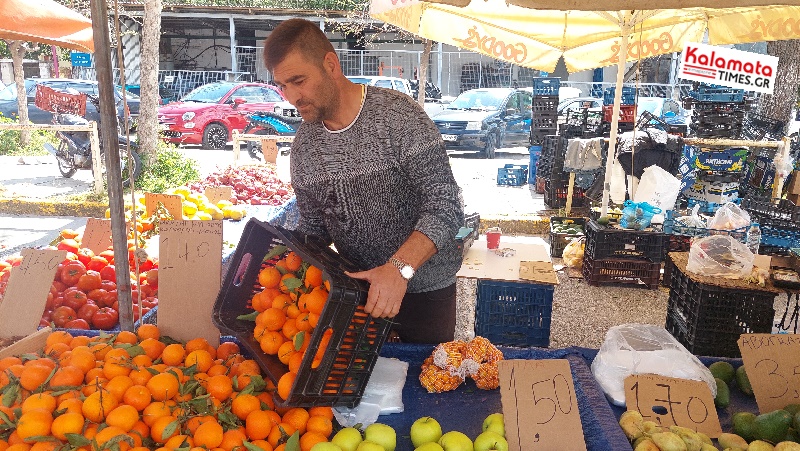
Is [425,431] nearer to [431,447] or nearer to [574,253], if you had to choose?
[431,447]

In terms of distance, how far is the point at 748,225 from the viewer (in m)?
4.68

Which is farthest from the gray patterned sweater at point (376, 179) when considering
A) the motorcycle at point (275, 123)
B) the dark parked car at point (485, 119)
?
the motorcycle at point (275, 123)

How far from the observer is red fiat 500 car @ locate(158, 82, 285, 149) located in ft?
44.8

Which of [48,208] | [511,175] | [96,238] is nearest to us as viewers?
[96,238]

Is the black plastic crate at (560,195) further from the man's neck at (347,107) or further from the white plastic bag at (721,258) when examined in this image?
the man's neck at (347,107)

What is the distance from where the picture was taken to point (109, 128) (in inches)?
78.9

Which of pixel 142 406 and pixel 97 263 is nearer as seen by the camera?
pixel 142 406

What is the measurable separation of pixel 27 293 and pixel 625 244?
191 inches

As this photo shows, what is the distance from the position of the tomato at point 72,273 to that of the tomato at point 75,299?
6.3 inches

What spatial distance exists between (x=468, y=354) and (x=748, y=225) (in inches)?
144

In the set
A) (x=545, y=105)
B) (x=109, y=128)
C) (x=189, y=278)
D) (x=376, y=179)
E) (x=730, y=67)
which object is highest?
(x=730, y=67)

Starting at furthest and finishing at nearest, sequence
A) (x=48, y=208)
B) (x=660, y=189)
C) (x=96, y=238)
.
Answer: (x=48, y=208) < (x=660, y=189) < (x=96, y=238)

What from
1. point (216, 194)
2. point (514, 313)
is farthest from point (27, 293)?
point (216, 194)

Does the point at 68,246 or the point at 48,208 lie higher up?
the point at 68,246
